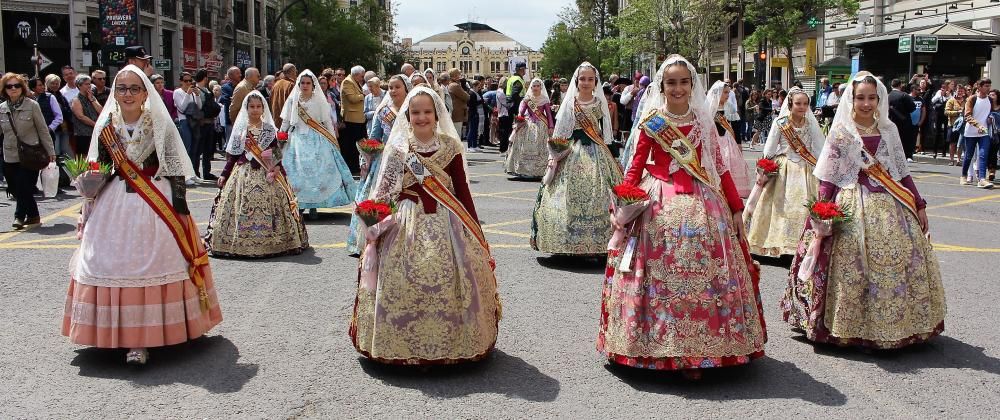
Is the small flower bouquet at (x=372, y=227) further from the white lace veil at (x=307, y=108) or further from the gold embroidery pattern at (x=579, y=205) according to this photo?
the white lace veil at (x=307, y=108)

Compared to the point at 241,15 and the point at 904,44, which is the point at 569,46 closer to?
the point at 241,15

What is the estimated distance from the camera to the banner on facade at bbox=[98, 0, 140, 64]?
26.7m

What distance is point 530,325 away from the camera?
6914 mm

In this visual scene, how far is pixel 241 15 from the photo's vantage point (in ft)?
190

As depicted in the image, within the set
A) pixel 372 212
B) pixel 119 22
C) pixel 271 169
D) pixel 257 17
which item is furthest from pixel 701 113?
pixel 257 17

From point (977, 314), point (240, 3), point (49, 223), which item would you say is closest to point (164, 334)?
point (977, 314)

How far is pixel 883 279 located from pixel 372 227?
3.12 meters

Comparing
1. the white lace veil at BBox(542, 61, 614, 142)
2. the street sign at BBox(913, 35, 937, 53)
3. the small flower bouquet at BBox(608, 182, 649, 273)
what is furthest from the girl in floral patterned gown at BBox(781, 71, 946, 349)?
the street sign at BBox(913, 35, 937, 53)

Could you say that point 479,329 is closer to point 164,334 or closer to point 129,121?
point 164,334

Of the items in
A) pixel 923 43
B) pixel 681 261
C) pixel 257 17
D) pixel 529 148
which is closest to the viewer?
pixel 681 261

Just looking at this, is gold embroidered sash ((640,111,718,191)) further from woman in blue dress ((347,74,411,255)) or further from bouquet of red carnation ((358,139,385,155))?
woman in blue dress ((347,74,411,255))

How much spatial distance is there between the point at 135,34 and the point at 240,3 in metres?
31.2

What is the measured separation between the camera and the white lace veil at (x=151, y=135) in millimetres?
6090

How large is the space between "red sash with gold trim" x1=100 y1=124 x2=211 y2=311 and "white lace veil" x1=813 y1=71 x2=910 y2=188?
4051 mm
